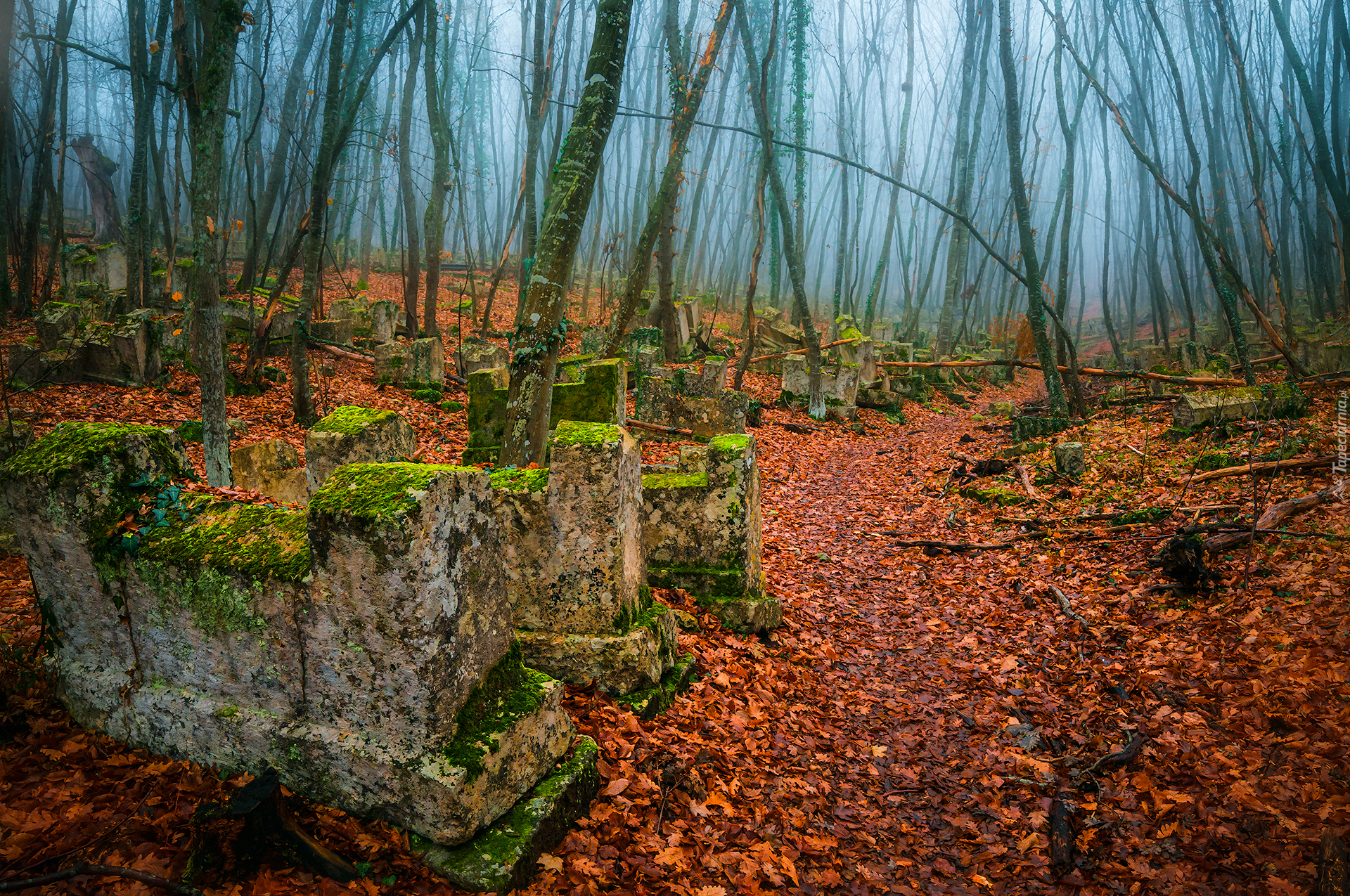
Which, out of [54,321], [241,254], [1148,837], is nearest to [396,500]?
[1148,837]

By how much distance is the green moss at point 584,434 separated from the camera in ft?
12.1

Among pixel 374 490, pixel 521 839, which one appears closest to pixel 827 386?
pixel 521 839

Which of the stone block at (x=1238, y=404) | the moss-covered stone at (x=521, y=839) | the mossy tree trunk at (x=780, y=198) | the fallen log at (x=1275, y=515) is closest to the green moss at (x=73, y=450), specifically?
the moss-covered stone at (x=521, y=839)

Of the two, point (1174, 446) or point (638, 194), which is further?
point (638, 194)

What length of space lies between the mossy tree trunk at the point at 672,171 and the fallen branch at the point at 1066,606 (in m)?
7.40

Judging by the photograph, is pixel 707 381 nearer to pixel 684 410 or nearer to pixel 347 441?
pixel 684 410

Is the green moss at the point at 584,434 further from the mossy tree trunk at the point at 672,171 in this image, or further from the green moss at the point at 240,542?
the mossy tree trunk at the point at 672,171

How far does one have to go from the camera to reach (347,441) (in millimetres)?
4191

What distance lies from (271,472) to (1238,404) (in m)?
11.8

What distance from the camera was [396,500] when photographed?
227 cm

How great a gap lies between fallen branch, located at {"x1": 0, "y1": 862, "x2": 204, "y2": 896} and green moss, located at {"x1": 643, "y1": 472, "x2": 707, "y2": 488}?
147 inches

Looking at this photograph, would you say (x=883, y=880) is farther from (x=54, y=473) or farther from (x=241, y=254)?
(x=241, y=254)

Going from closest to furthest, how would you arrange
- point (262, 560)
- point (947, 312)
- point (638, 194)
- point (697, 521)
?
point (262, 560)
point (697, 521)
point (947, 312)
point (638, 194)

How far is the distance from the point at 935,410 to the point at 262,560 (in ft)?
54.6
